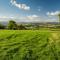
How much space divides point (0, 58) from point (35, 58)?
3234 millimetres

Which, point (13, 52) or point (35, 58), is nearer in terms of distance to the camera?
point (35, 58)

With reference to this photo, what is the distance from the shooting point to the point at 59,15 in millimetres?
67750

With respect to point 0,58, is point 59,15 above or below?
above

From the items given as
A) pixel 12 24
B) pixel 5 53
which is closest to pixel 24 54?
pixel 5 53

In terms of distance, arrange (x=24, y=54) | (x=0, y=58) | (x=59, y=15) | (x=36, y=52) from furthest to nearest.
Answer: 1. (x=59, y=15)
2. (x=36, y=52)
3. (x=24, y=54)
4. (x=0, y=58)

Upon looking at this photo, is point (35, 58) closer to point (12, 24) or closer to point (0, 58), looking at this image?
point (0, 58)

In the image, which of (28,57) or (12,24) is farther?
(12,24)

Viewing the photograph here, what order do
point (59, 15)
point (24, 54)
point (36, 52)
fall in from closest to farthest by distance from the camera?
1. point (24, 54)
2. point (36, 52)
3. point (59, 15)

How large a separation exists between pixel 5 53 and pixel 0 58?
1596 mm

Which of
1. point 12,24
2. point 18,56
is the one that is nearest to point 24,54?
point 18,56

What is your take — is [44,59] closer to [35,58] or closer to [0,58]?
[35,58]

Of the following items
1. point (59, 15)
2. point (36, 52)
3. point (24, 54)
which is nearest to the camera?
point (24, 54)

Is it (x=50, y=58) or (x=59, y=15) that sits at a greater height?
(x=59, y=15)

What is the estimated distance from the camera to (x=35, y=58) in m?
14.2
